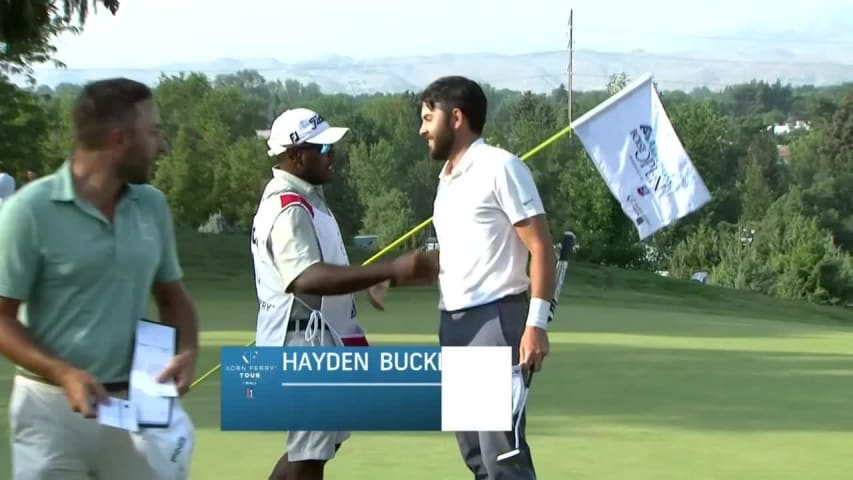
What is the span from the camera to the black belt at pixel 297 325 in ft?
19.7

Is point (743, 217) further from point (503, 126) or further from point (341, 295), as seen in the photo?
point (341, 295)

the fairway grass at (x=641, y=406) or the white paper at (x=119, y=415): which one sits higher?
the white paper at (x=119, y=415)

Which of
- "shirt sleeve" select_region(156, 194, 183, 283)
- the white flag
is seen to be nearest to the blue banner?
the white flag

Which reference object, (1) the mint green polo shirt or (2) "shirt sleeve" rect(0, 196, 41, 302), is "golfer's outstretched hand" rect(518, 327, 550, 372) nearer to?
(1) the mint green polo shirt

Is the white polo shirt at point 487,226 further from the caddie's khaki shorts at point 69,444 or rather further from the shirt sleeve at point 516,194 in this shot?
the caddie's khaki shorts at point 69,444

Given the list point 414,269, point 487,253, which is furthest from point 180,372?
point 487,253

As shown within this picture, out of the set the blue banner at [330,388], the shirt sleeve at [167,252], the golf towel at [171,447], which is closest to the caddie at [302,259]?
the blue banner at [330,388]

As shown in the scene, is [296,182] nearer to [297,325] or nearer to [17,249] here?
[297,325]

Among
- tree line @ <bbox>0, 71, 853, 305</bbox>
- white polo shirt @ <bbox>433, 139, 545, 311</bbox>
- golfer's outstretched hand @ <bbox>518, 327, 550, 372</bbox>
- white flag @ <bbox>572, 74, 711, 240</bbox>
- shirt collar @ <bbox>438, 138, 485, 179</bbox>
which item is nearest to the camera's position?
golfer's outstretched hand @ <bbox>518, 327, 550, 372</bbox>

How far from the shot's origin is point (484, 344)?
5590 millimetres

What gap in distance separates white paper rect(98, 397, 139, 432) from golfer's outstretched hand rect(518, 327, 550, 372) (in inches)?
70.3

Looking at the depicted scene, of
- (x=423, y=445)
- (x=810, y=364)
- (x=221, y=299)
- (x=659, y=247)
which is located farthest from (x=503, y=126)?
(x=423, y=445)

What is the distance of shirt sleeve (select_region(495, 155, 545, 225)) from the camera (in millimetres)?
5520

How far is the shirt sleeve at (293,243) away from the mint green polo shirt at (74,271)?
167cm
